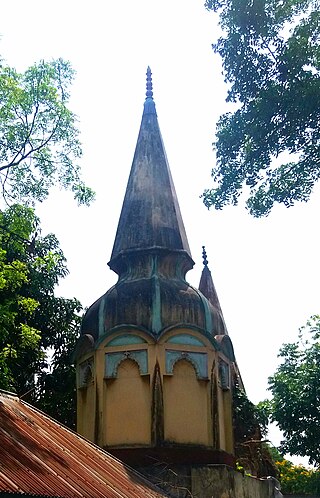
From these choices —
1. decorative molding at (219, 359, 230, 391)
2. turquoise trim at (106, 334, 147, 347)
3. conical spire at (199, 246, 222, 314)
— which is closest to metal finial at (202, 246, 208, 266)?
conical spire at (199, 246, 222, 314)

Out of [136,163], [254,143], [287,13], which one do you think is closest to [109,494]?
[254,143]

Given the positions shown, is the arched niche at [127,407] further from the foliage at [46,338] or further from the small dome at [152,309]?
the foliage at [46,338]

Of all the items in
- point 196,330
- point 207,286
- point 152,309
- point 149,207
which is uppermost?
point 207,286

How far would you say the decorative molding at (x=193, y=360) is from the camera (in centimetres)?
1439

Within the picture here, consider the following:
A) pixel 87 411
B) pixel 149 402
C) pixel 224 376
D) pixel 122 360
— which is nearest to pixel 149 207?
pixel 122 360

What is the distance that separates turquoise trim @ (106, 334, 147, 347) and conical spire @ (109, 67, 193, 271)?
2.48 metres

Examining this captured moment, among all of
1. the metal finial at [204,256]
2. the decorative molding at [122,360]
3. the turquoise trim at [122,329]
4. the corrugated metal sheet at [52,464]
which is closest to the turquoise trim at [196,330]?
the turquoise trim at [122,329]

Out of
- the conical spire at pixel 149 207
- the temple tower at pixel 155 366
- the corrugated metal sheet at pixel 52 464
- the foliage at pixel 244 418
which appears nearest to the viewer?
the corrugated metal sheet at pixel 52 464

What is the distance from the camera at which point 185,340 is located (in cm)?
1471

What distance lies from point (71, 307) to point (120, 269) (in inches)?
304

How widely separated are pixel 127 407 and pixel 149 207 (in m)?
5.31

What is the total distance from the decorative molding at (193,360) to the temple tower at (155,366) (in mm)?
23

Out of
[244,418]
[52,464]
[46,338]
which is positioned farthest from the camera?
[46,338]

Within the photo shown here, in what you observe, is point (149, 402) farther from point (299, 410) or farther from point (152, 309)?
point (299, 410)
